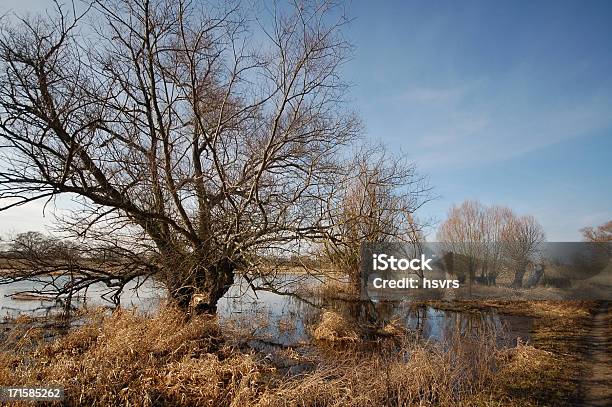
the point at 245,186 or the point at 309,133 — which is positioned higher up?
the point at 309,133

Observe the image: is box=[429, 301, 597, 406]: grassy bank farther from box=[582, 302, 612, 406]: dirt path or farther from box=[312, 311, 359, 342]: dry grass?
box=[312, 311, 359, 342]: dry grass

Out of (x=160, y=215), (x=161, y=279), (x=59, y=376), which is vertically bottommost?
(x=59, y=376)

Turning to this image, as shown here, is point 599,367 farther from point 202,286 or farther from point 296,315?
point 296,315

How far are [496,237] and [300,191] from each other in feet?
56.4

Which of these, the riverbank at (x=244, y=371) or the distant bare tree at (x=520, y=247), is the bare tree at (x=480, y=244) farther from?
the riverbank at (x=244, y=371)

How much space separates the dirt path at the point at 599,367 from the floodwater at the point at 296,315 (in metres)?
1.71

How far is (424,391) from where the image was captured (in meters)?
5.88

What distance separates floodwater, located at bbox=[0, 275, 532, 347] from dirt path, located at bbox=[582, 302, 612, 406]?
5.60ft

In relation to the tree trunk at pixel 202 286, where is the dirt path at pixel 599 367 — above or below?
below

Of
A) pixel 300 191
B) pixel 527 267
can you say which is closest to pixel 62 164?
pixel 300 191

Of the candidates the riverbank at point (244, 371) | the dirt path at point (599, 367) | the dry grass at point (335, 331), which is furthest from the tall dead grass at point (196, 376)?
the dry grass at point (335, 331)

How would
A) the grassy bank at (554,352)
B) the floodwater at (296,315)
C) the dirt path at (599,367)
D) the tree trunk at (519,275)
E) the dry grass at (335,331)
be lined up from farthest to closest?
the tree trunk at (519,275) → the dry grass at (335,331) → the floodwater at (296,315) → the grassy bank at (554,352) → the dirt path at (599,367)

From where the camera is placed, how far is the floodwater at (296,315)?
33.0 ft

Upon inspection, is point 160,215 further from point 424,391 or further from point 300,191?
point 424,391
